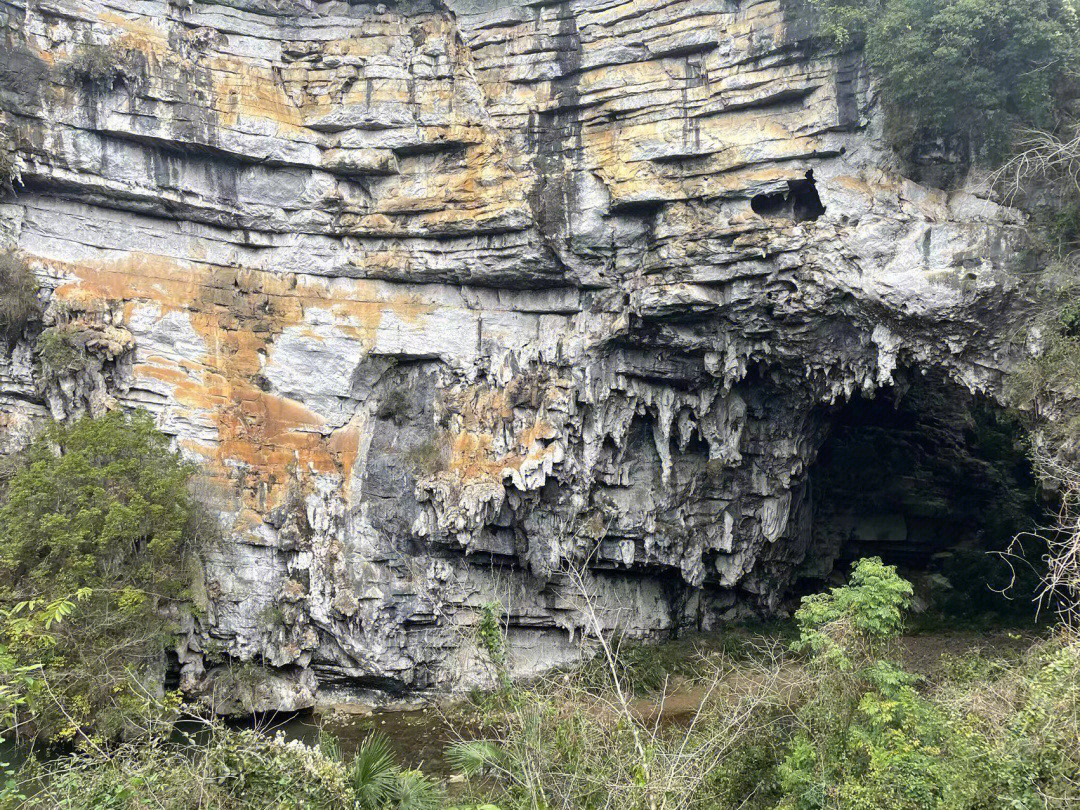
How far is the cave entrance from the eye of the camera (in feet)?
60.3

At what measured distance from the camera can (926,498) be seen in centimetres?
2044

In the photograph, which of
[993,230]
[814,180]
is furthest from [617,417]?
[993,230]

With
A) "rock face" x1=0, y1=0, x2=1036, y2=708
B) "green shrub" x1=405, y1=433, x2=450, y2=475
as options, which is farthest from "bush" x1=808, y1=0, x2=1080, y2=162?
"green shrub" x1=405, y1=433, x2=450, y2=475

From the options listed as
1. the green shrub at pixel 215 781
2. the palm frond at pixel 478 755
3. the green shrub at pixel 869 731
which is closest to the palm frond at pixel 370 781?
the green shrub at pixel 215 781

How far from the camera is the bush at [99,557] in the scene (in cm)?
1261

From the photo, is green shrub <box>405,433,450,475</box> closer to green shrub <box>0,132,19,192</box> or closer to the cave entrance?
the cave entrance

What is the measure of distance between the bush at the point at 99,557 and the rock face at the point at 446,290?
A: 1.63 m

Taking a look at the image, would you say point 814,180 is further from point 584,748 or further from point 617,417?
point 584,748

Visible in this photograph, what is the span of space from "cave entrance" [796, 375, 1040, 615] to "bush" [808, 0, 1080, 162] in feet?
→ 18.3

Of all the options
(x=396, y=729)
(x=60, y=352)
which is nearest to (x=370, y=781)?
(x=396, y=729)

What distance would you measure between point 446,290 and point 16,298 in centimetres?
869

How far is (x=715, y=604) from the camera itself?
20078 mm

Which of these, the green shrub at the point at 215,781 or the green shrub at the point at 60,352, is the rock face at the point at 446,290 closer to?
the green shrub at the point at 60,352

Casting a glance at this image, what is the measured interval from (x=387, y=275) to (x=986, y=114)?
12281mm
